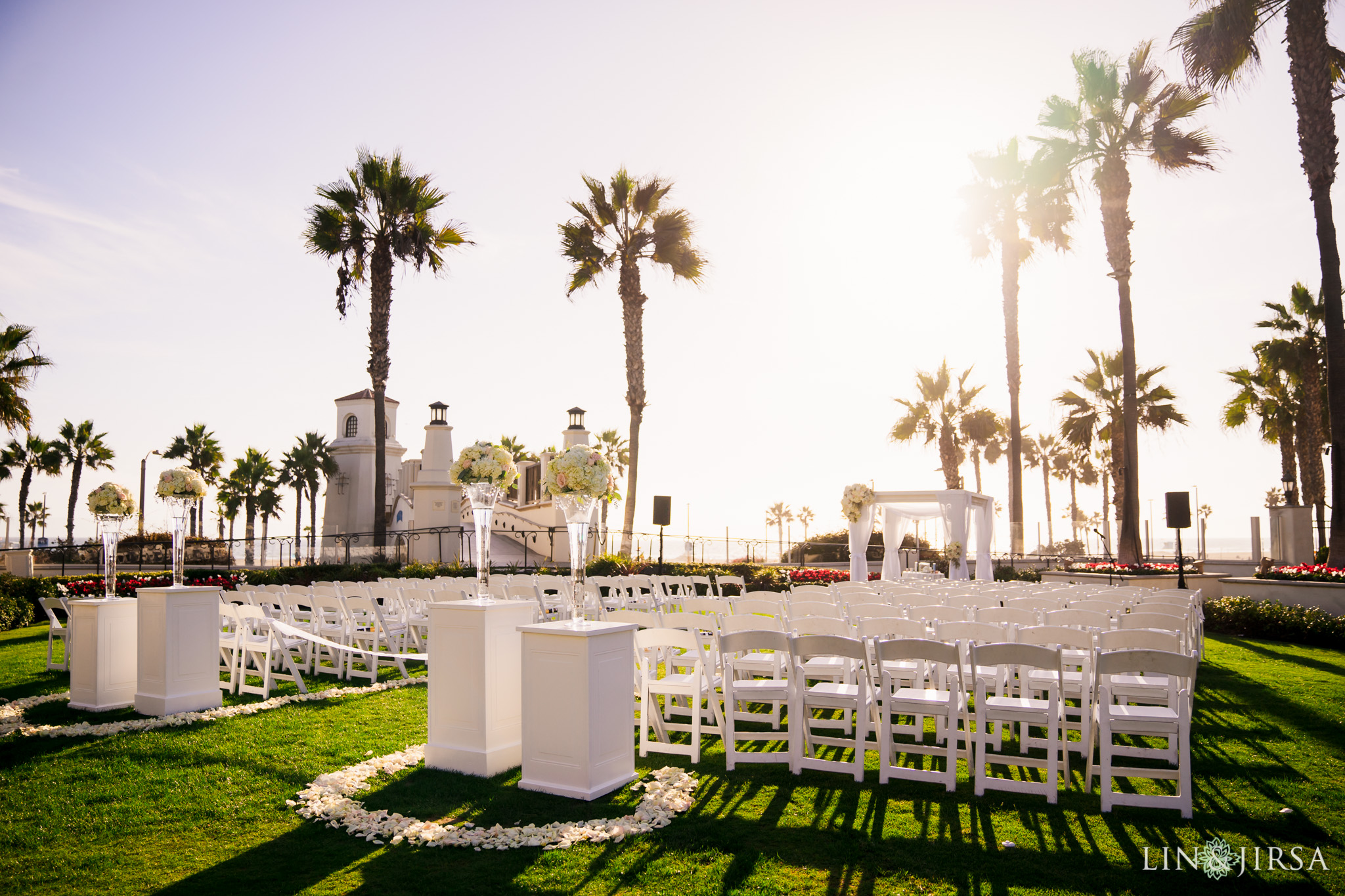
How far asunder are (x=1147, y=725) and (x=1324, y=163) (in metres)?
13.8

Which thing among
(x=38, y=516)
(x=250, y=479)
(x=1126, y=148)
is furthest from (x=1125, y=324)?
(x=38, y=516)

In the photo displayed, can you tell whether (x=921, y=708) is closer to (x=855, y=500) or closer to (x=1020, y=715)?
(x=1020, y=715)

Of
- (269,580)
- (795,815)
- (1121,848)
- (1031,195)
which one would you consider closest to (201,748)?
(795,815)

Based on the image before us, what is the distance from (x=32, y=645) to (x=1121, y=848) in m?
13.7

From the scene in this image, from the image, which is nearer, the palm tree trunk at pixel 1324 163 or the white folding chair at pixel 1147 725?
the white folding chair at pixel 1147 725

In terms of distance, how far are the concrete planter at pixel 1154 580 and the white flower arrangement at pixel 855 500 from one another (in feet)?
14.4

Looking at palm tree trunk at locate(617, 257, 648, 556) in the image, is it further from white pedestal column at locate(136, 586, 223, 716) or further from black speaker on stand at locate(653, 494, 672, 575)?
white pedestal column at locate(136, 586, 223, 716)

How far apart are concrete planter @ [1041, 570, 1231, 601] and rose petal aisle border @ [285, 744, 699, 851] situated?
12.9m

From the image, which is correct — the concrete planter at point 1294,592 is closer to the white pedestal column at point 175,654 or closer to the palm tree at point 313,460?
the white pedestal column at point 175,654

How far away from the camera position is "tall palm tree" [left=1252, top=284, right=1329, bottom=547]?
2200 centimetres

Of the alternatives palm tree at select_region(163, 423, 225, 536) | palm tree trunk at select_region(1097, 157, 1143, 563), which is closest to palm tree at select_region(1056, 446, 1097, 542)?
palm tree trunk at select_region(1097, 157, 1143, 563)

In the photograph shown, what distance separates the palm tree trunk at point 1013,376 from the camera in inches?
971

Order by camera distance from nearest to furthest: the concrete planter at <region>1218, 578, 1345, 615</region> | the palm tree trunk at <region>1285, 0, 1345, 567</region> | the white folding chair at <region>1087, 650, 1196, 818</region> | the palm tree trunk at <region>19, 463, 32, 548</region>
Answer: the white folding chair at <region>1087, 650, 1196, 818</region> < the concrete planter at <region>1218, 578, 1345, 615</region> < the palm tree trunk at <region>1285, 0, 1345, 567</region> < the palm tree trunk at <region>19, 463, 32, 548</region>

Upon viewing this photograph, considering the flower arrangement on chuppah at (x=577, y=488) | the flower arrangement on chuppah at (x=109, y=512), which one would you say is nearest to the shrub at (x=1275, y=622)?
the flower arrangement on chuppah at (x=577, y=488)
